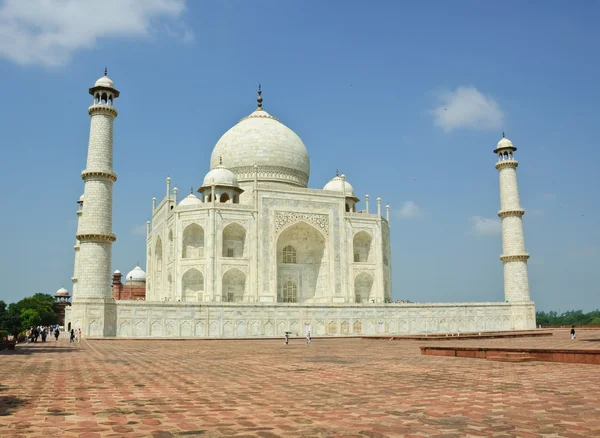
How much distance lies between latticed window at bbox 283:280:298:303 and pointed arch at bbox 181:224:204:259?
5230mm

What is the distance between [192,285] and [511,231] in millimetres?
17672

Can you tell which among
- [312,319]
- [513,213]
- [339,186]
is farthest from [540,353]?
[339,186]

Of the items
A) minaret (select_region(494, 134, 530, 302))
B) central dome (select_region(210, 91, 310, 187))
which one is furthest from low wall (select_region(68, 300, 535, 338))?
central dome (select_region(210, 91, 310, 187))

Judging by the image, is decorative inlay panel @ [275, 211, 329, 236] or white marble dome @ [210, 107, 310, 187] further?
white marble dome @ [210, 107, 310, 187]

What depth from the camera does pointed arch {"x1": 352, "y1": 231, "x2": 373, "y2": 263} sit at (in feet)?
110

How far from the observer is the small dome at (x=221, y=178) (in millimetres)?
31939

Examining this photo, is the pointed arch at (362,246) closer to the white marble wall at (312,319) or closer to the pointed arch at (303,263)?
the pointed arch at (303,263)

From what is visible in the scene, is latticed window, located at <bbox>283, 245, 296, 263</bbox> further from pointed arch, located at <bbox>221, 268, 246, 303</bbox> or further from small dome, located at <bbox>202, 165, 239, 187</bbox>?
small dome, located at <bbox>202, 165, 239, 187</bbox>

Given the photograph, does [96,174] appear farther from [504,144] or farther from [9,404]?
[504,144]

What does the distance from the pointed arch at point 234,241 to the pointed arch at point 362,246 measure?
6826 mm

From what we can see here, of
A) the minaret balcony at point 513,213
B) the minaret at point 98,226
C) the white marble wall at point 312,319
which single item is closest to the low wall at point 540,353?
the white marble wall at point 312,319

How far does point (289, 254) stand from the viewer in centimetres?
3325

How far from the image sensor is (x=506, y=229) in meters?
32.2

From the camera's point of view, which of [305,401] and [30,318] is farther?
[30,318]
